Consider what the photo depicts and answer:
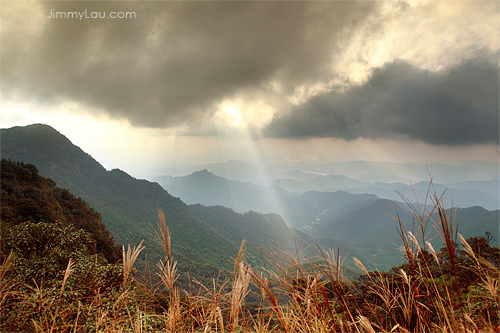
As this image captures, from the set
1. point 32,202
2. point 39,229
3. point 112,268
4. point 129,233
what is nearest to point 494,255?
point 112,268

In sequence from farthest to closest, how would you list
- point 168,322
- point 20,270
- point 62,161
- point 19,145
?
1. point 62,161
2. point 19,145
3. point 20,270
4. point 168,322

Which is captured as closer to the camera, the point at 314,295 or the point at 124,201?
the point at 314,295

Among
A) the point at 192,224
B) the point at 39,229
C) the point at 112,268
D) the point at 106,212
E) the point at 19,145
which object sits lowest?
the point at 192,224

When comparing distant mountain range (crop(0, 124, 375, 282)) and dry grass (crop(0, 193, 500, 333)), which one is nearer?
dry grass (crop(0, 193, 500, 333))

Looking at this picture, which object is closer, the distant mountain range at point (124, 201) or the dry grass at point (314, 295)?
the dry grass at point (314, 295)

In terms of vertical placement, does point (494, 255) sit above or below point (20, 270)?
below

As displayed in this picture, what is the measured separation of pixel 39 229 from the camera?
10.4m

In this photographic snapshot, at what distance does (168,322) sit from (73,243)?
12719 millimetres

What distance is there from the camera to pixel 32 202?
24.8 metres

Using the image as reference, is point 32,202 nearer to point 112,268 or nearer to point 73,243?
point 73,243

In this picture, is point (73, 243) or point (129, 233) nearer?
point (73, 243)

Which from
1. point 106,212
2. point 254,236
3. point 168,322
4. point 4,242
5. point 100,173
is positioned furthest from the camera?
point 254,236

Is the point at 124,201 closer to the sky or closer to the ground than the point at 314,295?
closer to the ground

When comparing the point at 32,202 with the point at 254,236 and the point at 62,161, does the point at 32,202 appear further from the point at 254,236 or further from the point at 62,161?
the point at 254,236
